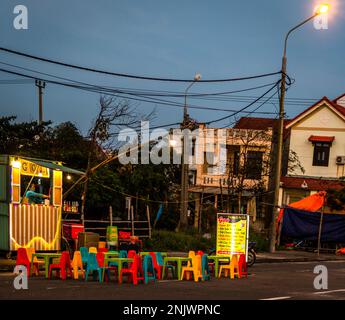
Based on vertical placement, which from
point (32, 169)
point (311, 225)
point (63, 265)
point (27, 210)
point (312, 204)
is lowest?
point (311, 225)

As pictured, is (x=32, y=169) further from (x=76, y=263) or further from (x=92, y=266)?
(x=92, y=266)

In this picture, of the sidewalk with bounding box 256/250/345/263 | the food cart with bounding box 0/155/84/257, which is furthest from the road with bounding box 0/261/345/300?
the sidewalk with bounding box 256/250/345/263

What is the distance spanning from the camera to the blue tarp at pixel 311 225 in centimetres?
3114

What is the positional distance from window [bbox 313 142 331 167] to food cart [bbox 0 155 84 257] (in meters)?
27.4

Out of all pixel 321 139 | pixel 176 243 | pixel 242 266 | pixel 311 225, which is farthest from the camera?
pixel 321 139

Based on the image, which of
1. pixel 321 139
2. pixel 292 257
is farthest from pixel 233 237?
pixel 321 139

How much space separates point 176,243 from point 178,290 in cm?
1372

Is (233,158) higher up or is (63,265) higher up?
(233,158)

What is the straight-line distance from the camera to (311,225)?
31.4 meters

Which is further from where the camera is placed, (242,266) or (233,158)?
(233,158)

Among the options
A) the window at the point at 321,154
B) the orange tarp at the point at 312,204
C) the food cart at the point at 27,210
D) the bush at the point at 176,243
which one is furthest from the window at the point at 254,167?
the food cart at the point at 27,210

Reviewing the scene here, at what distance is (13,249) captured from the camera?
17141 millimetres

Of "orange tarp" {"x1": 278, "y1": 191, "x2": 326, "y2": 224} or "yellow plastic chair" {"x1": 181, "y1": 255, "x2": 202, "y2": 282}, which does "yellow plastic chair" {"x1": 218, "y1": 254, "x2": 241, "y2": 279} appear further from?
"orange tarp" {"x1": 278, "y1": 191, "x2": 326, "y2": 224}
